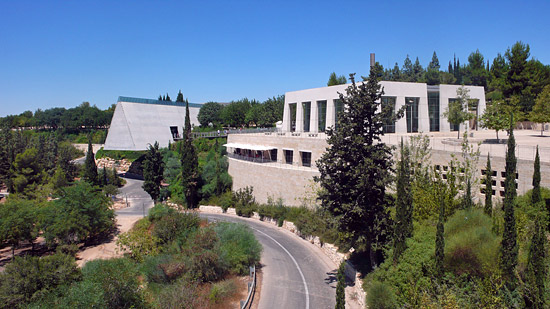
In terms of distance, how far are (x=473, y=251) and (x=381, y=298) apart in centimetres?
409

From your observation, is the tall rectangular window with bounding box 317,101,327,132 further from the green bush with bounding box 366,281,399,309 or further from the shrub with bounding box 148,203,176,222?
the green bush with bounding box 366,281,399,309

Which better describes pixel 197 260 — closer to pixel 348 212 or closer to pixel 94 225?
pixel 348 212

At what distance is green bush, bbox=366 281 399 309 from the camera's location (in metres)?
14.3

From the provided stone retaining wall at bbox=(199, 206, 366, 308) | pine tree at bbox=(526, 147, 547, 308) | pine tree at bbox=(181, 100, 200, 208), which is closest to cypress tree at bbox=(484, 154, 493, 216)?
pine tree at bbox=(526, 147, 547, 308)

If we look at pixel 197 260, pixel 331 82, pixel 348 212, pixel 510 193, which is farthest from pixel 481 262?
pixel 331 82

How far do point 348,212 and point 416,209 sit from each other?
13.2ft

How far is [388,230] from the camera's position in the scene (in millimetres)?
18031

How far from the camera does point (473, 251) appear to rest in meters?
14.2

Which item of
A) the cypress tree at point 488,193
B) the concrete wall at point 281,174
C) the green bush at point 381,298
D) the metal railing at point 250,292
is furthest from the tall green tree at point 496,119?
the metal railing at point 250,292

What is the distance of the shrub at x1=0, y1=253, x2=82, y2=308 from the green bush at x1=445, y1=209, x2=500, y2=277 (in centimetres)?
1887

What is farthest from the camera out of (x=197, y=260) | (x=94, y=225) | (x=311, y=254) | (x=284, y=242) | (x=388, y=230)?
(x=94, y=225)

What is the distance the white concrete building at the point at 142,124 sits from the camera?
188ft

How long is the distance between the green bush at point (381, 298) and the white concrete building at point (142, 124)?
163ft

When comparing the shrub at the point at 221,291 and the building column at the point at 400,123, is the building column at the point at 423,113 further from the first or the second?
the shrub at the point at 221,291
